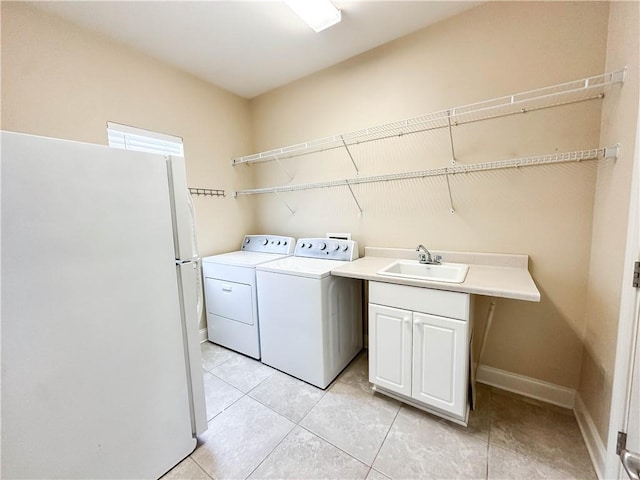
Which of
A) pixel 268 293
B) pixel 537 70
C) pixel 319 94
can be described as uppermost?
pixel 319 94

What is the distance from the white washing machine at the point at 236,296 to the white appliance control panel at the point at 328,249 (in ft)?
0.54

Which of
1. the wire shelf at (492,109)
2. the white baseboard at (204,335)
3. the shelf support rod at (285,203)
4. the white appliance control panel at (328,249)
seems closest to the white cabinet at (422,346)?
the white appliance control panel at (328,249)

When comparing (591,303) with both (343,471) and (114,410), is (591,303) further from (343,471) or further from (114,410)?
(114,410)

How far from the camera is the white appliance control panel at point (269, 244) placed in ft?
8.23

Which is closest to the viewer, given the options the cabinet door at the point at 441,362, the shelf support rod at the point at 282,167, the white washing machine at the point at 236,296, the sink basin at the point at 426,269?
the cabinet door at the point at 441,362

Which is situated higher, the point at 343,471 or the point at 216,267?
the point at 216,267

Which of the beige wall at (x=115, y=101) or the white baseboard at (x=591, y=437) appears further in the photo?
the beige wall at (x=115, y=101)

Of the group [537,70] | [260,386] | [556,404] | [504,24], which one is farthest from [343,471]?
[504,24]

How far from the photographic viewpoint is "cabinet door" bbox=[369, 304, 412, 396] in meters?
1.52

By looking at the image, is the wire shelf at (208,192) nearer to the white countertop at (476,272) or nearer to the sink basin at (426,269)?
the white countertop at (476,272)

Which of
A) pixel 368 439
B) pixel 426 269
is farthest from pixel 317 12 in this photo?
pixel 368 439

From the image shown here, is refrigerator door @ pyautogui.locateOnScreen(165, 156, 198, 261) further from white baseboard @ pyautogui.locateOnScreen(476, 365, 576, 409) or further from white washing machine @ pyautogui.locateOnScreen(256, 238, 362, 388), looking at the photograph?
white baseboard @ pyautogui.locateOnScreen(476, 365, 576, 409)

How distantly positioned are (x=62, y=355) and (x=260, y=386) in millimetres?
1279

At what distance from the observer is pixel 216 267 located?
2.32 metres
